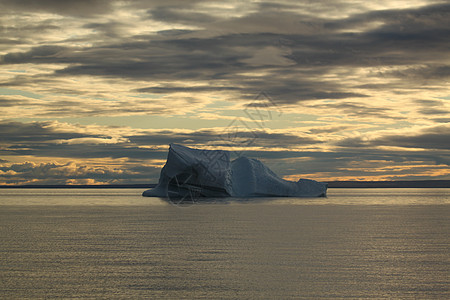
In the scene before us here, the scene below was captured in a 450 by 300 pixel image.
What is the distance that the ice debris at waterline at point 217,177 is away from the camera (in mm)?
49406

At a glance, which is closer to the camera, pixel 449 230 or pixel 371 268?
pixel 371 268

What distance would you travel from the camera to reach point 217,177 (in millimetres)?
53469

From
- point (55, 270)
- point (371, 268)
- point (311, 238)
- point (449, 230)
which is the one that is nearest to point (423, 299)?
point (371, 268)

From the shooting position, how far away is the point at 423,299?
36.0 ft

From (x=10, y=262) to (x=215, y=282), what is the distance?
6680 mm

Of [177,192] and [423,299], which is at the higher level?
[423,299]

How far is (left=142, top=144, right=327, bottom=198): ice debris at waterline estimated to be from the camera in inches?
1945

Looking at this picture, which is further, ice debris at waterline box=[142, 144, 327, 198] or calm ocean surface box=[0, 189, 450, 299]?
ice debris at waterline box=[142, 144, 327, 198]

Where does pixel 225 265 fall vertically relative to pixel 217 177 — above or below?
above

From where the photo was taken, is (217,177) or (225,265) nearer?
(225,265)

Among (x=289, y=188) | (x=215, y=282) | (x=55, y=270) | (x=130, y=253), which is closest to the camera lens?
(x=215, y=282)

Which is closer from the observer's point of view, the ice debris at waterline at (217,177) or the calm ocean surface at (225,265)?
the calm ocean surface at (225,265)

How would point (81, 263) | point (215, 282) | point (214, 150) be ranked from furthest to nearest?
point (214, 150) < point (81, 263) < point (215, 282)

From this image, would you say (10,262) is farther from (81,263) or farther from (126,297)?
(126,297)
